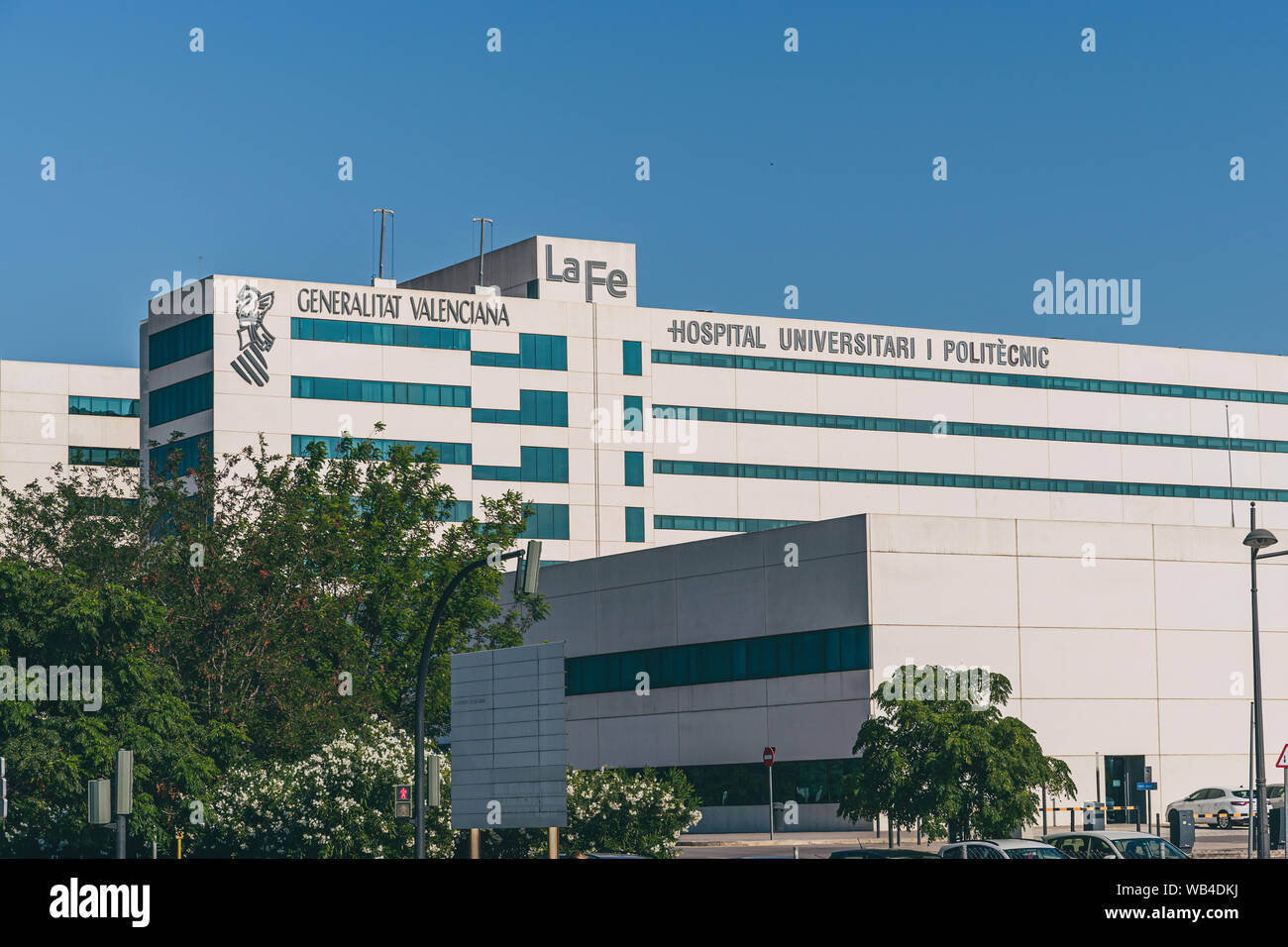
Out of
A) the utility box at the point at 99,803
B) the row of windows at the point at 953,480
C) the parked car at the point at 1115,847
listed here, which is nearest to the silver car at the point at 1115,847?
the parked car at the point at 1115,847

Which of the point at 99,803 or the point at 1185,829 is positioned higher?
the point at 99,803

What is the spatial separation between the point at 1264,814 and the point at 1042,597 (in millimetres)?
21893

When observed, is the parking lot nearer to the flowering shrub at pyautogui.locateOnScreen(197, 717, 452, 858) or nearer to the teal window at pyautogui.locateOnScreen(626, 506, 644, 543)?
the flowering shrub at pyautogui.locateOnScreen(197, 717, 452, 858)

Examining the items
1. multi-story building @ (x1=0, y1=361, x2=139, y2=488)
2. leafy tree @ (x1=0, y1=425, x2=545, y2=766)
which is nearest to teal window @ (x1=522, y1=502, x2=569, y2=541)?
leafy tree @ (x1=0, y1=425, x2=545, y2=766)

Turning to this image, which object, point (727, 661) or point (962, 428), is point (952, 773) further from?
point (962, 428)

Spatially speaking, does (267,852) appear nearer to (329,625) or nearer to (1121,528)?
(329,625)

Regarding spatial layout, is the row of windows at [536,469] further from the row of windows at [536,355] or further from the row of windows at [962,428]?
the row of windows at [962,428]

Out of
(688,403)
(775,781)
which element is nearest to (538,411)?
(688,403)

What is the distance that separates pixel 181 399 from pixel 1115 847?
230 ft

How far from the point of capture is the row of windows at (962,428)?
331 feet

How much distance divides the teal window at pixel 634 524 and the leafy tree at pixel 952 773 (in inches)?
2019

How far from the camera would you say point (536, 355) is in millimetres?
96250

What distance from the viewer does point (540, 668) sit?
3600 centimetres
